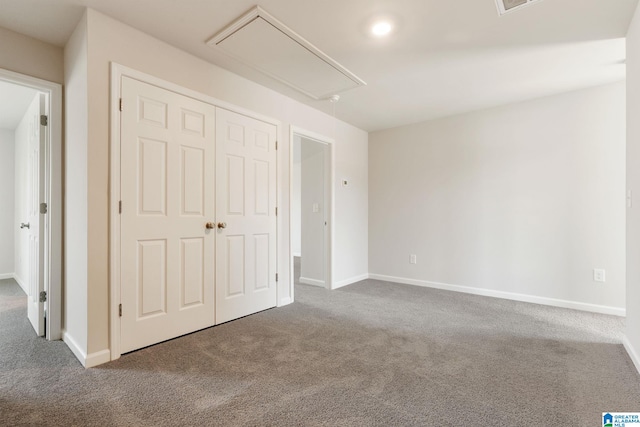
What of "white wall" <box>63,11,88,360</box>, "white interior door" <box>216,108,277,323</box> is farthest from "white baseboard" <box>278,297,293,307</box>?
"white wall" <box>63,11,88,360</box>

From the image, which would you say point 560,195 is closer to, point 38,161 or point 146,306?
point 146,306

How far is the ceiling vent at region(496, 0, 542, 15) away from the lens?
1928 mm

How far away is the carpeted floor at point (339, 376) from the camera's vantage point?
1.53 metres

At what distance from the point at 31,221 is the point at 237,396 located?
269 cm

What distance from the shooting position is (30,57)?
2.28 metres

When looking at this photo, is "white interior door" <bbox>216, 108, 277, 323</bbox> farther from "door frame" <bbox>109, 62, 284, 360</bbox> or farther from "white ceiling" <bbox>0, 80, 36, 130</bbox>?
"white ceiling" <bbox>0, 80, 36, 130</bbox>

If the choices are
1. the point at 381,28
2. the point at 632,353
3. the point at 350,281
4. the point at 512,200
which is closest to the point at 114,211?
the point at 381,28

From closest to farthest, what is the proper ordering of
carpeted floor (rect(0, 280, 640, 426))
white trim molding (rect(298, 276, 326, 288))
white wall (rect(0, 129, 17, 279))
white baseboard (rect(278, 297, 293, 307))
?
1. carpeted floor (rect(0, 280, 640, 426))
2. white baseboard (rect(278, 297, 293, 307))
3. white trim molding (rect(298, 276, 326, 288))
4. white wall (rect(0, 129, 17, 279))

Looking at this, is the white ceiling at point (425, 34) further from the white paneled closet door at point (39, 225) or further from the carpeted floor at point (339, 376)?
the carpeted floor at point (339, 376)

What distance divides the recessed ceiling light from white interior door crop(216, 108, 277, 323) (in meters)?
1.41

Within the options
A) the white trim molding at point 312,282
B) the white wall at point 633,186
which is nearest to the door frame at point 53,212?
the white trim molding at point 312,282

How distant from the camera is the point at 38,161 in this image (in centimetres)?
252

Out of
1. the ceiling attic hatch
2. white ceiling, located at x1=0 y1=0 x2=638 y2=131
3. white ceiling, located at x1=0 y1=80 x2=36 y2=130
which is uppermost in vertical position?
white ceiling, located at x1=0 y1=0 x2=638 y2=131

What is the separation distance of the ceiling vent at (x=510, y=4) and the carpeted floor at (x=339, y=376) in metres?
2.35
